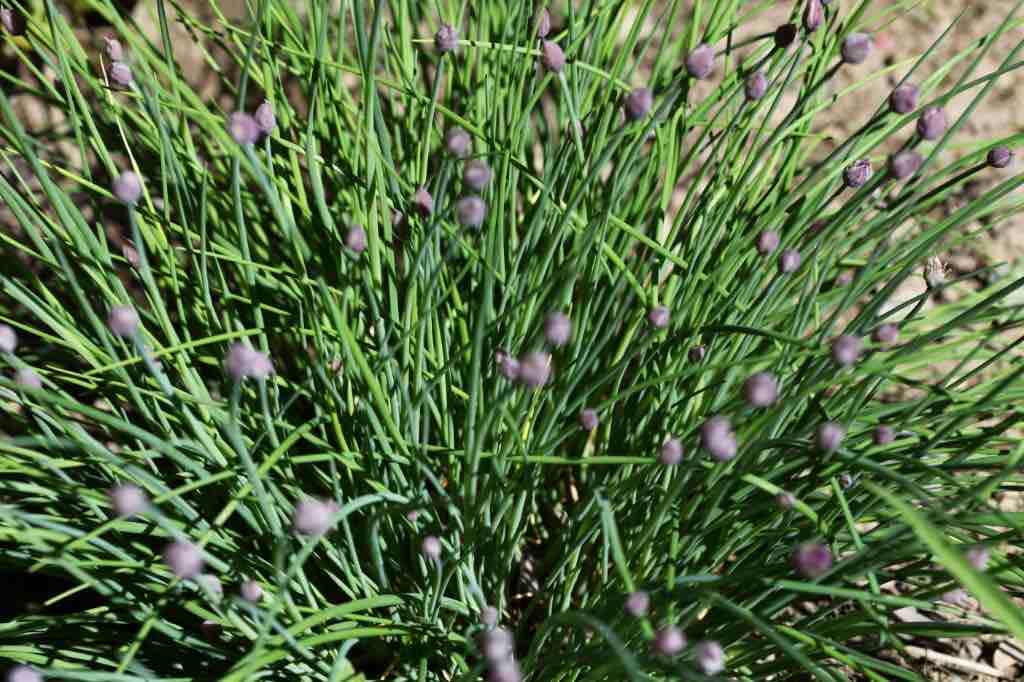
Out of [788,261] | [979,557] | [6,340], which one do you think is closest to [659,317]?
[788,261]

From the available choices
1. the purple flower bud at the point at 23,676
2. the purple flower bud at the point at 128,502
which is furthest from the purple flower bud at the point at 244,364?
the purple flower bud at the point at 23,676

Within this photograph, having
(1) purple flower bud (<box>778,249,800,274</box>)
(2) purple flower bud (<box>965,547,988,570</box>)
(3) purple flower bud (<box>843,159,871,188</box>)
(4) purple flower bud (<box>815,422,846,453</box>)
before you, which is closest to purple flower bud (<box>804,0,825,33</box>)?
(3) purple flower bud (<box>843,159,871,188</box>)

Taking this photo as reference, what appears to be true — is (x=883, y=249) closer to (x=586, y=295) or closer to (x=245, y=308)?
(x=586, y=295)

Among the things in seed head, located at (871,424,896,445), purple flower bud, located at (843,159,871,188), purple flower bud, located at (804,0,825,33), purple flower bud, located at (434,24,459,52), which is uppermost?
purple flower bud, located at (804,0,825,33)

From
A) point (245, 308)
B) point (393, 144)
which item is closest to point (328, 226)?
point (245, 308)

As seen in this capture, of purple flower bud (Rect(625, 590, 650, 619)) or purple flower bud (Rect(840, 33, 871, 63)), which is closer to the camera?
purple flower bud (Rect(625, 590, 650, 619))

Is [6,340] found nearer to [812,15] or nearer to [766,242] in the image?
[766,242]

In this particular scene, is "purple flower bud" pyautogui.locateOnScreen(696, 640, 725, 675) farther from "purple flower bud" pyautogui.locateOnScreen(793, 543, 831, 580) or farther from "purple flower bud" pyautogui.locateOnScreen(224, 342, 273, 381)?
"purple flower bud" pyautogui.locateOnScreen(224, 342, 273, 381)
